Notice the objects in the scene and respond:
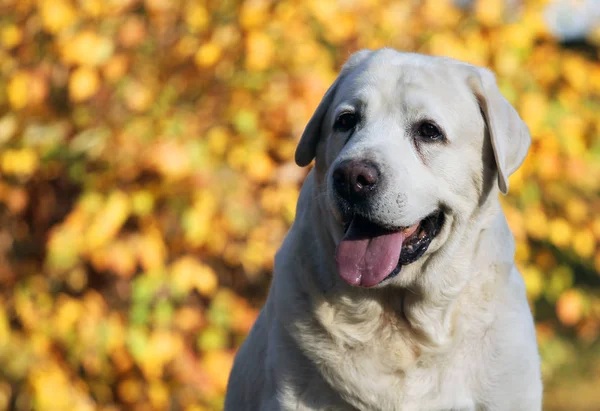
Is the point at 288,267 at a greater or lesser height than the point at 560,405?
greater

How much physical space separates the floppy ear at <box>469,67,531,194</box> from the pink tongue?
0.45 m

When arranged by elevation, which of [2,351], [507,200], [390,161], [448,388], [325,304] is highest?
[390,161]

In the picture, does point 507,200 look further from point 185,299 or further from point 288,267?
point 288,267

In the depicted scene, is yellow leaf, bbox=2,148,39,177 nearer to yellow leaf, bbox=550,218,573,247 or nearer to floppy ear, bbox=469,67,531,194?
floppy ear, bbox=469,67,531,194

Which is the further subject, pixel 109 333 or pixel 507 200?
pixel 507 200

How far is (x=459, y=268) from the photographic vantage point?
3.24m

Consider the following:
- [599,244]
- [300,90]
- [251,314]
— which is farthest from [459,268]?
[599,244]

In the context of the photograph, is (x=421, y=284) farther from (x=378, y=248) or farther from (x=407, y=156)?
(x=407, y=156)

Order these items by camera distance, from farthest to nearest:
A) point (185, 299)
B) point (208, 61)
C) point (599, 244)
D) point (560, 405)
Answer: point (560, 405) → point (599, 244) → point (185, 299) → point (208, 61)

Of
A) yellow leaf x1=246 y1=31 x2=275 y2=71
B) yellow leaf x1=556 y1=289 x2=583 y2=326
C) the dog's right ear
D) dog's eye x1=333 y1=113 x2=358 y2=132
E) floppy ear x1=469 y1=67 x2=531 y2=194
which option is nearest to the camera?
floppy ear x1=469 y1=67 x2=531 y2=194

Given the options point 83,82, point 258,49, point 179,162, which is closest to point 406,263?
point 179,162

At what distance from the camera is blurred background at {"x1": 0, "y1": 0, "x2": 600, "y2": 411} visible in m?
5.03

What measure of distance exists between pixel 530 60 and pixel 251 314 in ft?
8.11

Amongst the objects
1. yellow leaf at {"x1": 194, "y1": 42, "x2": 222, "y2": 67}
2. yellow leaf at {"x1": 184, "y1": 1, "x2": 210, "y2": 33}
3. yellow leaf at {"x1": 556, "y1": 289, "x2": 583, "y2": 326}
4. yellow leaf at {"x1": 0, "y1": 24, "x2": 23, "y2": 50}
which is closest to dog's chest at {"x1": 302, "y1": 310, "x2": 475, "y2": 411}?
yellow leaf at {"x1": 194, "y1": 42, "x2": 222, "y2": 67}
